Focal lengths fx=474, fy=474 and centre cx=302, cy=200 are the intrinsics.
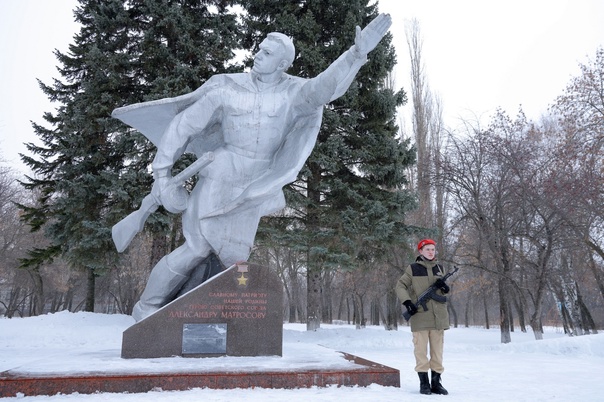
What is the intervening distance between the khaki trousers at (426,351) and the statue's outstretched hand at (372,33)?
2512 mm

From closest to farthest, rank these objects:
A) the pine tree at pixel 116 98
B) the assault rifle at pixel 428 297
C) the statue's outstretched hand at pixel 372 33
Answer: the assault rifle at pixel 428 297, the statue's outstretched hand at pixel 372 33, the pine tree at pixel 116 98

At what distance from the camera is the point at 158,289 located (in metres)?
5.08

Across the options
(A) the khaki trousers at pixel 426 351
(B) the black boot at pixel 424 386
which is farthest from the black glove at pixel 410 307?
(B) the black boot at pixel 424 386

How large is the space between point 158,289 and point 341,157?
8.36m

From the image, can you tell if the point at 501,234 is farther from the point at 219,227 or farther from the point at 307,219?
the point at 219,227

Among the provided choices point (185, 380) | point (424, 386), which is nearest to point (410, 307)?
point (424, 386)

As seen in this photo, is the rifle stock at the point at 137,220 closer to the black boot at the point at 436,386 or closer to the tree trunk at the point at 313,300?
the black boot at the point at 436,386

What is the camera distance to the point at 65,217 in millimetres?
13031

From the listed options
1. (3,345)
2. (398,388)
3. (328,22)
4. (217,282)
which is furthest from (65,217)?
(398,388)

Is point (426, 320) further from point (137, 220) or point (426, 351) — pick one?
point (137, 220)

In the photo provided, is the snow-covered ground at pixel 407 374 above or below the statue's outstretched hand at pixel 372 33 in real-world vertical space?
below

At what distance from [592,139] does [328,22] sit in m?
8.80

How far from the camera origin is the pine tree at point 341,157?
12.0 meters

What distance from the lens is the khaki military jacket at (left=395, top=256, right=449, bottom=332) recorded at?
12.8 feet
